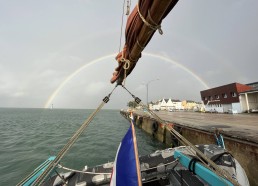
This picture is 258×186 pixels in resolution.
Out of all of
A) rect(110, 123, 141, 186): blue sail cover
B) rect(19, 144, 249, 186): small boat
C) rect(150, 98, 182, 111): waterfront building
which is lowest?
rect(19, 144, 249, 186): small boat

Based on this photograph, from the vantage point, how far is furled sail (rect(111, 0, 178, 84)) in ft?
8.20

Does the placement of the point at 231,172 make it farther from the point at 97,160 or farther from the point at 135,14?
the point at 97,160

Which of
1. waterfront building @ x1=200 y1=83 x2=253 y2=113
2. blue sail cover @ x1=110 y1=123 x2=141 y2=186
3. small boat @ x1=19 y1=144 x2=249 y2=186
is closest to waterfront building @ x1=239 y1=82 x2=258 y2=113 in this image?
waterfront building @ x1=200 y1=83 x2=253 y2=113

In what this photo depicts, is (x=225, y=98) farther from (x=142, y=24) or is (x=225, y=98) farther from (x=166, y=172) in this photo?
(x=142, y=24)

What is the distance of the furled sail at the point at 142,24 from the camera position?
2500 mm

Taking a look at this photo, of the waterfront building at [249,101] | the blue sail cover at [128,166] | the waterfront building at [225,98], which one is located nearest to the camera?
the blue sail cover at [128,166]

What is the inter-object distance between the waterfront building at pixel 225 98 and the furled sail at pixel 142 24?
40.8 meters

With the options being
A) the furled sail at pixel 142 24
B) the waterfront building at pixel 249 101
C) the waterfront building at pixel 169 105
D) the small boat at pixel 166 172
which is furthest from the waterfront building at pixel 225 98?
the waterfront building at pixel 169 105

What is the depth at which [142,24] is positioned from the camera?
2.94 meters

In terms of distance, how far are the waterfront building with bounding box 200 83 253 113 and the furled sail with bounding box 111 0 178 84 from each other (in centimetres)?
4078

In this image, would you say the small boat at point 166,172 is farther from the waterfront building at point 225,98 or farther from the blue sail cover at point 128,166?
the waterfront building at point 225,98

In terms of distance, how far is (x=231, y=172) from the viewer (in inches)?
188

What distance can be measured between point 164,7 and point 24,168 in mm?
13663

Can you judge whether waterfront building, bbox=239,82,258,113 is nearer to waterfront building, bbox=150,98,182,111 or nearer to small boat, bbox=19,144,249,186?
small boat, bbox=19,144,249,186
